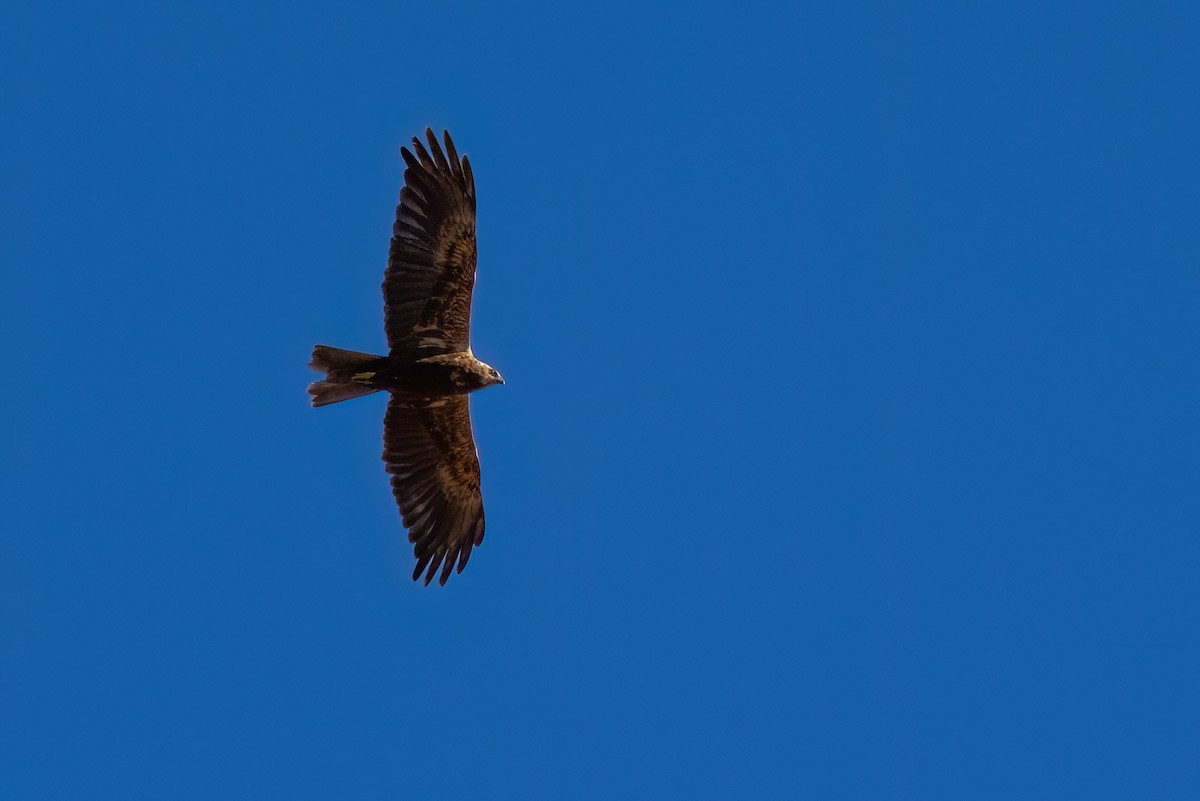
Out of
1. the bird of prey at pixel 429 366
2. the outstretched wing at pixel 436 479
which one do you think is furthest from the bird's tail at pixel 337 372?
the outstretched wing at pixel 436 479

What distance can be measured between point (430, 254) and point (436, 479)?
3146mm

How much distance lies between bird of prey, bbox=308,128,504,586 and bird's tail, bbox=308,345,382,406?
0.01 m

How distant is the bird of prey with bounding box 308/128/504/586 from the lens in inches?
741

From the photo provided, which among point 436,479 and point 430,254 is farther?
point 436,479

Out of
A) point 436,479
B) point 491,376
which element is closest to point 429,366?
point 491,376

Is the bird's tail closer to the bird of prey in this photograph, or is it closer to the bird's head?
the bird of prey

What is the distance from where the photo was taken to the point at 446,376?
19422mm

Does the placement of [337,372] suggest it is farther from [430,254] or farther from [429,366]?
[430,254]

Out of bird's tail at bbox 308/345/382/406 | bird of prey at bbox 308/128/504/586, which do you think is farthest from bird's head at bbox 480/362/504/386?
bird's tail at bbox 308/345/382/406

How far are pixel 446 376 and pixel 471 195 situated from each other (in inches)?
87.4

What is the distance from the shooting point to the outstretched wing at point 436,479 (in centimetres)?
2023

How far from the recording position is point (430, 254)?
18938 millimetres

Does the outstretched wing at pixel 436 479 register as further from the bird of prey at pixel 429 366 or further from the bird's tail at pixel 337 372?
the bird's tail at pixel 337 372

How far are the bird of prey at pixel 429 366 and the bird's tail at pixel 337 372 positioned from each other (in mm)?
12
